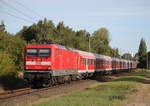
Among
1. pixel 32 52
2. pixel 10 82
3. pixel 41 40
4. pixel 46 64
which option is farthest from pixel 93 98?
pixel 10 82

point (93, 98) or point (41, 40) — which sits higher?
point (41, 40)

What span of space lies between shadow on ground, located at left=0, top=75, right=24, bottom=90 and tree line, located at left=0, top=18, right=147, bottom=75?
0.57 meters

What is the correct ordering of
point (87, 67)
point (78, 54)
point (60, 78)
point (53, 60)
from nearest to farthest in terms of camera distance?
point (53, 60) < point (60, 78) < point (78, 54) < point (87, 67)

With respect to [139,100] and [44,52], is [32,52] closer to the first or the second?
[44,52]

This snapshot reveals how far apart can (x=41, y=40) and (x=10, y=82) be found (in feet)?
16.0

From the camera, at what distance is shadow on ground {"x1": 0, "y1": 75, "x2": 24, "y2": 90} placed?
22945mm

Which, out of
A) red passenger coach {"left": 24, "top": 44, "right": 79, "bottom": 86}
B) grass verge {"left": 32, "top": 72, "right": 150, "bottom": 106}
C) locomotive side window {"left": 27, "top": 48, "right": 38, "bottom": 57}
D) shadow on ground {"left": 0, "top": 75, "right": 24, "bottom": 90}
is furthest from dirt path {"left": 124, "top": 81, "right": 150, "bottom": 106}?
shadow on ground {"left": 0, "top": 75, "right": 24, "bottom": 90}

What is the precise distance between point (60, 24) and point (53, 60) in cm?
7153

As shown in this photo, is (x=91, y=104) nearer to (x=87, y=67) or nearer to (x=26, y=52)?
(x=26, y=52)

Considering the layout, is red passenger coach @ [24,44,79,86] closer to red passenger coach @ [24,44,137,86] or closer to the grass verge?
red passenger coach @ [24,44,137,86]

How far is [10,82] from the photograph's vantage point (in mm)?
24047

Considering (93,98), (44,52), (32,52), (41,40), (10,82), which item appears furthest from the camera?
(10,82)

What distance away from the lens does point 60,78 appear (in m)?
23.5

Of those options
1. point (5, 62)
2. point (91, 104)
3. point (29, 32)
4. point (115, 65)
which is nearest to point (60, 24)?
point (29, 32)
